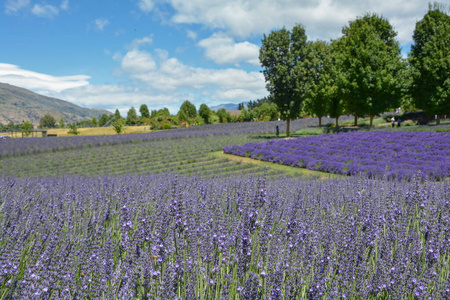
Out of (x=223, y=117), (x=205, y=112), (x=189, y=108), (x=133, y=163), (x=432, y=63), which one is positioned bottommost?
(x=133, y=163)

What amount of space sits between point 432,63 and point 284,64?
18.2 metres

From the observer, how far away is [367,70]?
35.4 meters

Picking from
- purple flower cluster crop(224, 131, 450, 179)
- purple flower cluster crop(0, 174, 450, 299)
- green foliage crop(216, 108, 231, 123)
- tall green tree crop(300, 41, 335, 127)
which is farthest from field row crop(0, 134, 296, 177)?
green foliage crop(216, 108, 231, 123)

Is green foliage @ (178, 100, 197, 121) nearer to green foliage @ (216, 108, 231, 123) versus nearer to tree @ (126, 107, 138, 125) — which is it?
green foliage @ (216, 108, 231, 123)

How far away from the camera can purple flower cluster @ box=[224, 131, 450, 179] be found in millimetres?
14797

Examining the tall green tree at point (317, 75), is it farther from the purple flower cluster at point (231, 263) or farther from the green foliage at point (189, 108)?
the green foliage at point (189, 108)

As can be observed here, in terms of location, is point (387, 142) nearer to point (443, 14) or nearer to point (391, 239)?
point (391, 239)

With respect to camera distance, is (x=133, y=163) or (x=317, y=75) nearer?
(x=133, y=163)

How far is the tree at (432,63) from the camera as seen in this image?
36875 mm

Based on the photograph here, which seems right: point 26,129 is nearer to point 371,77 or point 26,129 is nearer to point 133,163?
point 133,163

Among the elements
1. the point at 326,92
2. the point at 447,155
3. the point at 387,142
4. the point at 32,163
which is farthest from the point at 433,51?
the point at 32,163

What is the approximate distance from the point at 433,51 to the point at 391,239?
148 ft

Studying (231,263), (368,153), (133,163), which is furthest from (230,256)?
(133,163)

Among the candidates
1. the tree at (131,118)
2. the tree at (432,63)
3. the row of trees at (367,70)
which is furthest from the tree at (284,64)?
the tree at (131,118)
